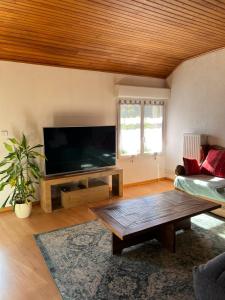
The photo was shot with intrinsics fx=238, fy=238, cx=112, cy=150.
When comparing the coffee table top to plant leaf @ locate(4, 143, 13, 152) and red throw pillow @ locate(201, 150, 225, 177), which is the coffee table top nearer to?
red throw pillow @ locate(201, 150, 225, 177)

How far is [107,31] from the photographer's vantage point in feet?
10.7

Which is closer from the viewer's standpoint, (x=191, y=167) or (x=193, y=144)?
(x=191, y=167)

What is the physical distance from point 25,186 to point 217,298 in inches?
113

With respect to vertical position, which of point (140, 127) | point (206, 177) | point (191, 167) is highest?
point (140, 127)

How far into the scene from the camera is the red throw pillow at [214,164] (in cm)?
388

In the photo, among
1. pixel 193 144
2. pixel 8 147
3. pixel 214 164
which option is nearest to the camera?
pixel 8 147

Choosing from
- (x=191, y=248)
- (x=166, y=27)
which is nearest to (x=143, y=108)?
(x=166, y=27)

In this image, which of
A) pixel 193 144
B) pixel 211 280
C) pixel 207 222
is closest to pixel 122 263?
pixel 211 280

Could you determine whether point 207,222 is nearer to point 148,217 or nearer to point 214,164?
point 214,164

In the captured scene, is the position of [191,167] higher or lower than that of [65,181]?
higher

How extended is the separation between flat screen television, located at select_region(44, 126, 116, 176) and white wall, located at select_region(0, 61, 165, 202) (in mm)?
350

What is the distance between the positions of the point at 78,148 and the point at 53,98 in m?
0.95

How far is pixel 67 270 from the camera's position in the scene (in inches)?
89.9

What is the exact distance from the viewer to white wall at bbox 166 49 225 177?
4.29m
